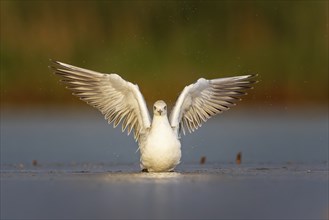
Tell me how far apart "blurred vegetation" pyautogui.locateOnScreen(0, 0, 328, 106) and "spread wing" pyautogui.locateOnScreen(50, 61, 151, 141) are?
10598 mm

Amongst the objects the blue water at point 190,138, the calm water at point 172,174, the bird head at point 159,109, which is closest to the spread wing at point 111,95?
the bird head at point 159,109

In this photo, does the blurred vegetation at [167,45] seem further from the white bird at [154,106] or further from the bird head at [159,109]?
the bird head at [159,109]

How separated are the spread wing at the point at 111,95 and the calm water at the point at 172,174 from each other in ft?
2.04

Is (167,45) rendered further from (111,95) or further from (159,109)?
(159,109)

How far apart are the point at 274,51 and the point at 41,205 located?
1779 centimetres

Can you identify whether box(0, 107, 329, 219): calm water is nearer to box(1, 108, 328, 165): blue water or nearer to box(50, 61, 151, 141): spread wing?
box(1, 108, 328, 165): blue water

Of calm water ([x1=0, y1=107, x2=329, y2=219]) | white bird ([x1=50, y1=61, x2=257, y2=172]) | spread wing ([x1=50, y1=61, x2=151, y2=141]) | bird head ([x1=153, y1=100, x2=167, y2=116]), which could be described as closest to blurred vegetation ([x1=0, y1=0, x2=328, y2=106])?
calm water ([x1=0, y1=107, x2=329, y2=219])

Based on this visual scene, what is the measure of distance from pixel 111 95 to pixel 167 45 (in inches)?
517

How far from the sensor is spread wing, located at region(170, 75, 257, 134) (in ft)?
52.5

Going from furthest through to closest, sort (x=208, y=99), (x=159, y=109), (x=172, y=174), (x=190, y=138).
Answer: (x=190, y=138) → (x=208, y=99) → (x=159, y=109) → (x=172, y=174)

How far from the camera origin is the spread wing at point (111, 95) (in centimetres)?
1552

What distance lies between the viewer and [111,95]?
16016mm

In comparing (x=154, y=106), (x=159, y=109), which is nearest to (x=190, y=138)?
(x=154, y=106)

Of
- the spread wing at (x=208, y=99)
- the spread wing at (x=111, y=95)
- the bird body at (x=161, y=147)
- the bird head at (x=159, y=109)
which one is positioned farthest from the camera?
the spread wing at (x=208, y=99)
